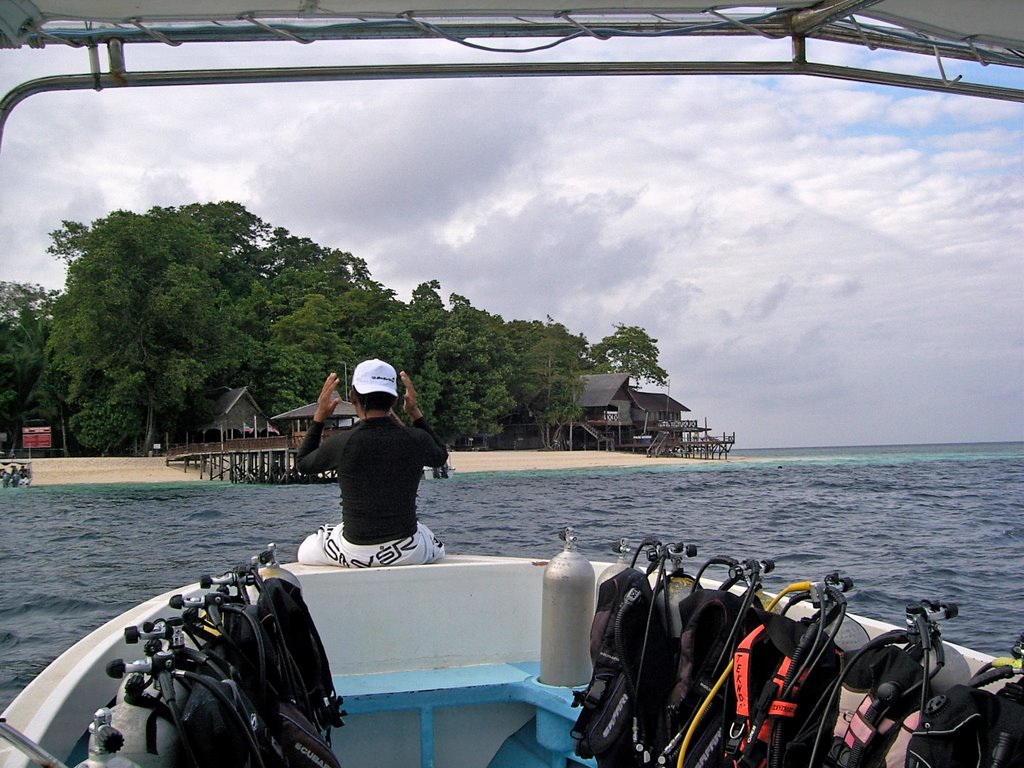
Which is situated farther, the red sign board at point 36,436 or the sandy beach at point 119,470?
the red sign board at point 36,436

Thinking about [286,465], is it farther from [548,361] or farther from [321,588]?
[321,588]

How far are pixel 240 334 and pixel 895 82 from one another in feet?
149

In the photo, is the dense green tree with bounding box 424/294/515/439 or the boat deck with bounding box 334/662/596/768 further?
the dense green tree with bounding box 424/294/515/439

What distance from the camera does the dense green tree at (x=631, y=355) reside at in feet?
243

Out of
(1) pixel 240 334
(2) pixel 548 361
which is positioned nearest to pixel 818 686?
(1) pixel 240 334

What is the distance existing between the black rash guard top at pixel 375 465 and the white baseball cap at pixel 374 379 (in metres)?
0.11

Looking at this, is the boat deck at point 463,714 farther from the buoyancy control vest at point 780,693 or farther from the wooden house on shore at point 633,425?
the wooden house on shore at point 633,425

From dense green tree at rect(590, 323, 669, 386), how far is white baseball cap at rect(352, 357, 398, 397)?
70379 mm

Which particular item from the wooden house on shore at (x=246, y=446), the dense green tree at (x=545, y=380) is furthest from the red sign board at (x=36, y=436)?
the dense green tree at (x=545, y=380)

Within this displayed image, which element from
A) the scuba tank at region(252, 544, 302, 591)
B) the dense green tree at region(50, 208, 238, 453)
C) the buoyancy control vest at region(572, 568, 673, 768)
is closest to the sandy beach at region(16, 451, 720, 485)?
the dense green tree at region(50, 208, 238, 453)

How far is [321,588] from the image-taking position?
3326 mm

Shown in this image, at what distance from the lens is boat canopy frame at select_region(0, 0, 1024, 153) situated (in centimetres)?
183

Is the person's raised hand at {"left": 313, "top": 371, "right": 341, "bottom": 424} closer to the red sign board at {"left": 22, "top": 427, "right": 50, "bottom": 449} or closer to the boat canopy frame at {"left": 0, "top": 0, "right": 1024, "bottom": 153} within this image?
the boat canopy frame at {"left": 0, "top": 0, "right": 1024, "bottom": 153}

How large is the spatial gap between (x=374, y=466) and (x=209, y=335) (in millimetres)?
42190
